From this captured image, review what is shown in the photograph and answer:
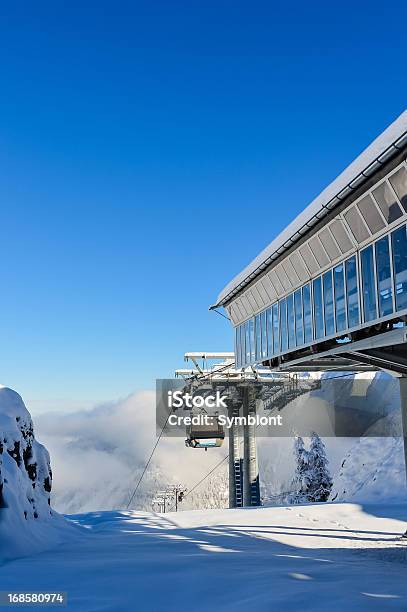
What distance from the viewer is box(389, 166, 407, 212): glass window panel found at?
13.6 meters

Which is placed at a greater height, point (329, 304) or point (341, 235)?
point (341, 235)

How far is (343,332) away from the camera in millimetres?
17219

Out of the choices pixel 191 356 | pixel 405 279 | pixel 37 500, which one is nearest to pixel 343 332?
pixel 405 279

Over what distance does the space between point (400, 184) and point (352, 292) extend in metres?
3.96

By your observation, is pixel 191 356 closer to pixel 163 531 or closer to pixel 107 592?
pixel 163 531

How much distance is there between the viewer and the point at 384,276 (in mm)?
15016

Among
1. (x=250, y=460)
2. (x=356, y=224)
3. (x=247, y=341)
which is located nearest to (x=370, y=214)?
(x=356, y=224)

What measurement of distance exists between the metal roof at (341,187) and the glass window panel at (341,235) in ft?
1.51

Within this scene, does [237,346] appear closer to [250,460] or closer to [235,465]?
[250,460]

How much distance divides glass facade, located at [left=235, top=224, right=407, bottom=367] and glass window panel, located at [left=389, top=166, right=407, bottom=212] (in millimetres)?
727

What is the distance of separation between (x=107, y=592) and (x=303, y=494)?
51659 mm

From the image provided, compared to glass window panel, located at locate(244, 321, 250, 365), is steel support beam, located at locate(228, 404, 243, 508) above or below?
below

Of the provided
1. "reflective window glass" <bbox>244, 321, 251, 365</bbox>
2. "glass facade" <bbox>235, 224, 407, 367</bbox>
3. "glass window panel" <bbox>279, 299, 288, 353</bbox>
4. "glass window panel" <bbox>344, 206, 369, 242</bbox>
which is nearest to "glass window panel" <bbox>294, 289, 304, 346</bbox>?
"glass facade" <bbox>235, 224, 407, 367</bbox>

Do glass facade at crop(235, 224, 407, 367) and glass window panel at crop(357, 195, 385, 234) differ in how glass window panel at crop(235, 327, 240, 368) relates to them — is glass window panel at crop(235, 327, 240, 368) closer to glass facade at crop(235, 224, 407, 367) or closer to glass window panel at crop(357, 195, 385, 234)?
glass facade at crop(235, 224, 407, 367)
